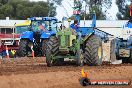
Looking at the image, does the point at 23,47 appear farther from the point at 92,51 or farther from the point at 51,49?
the point at 92,51

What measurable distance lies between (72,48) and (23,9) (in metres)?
62.5

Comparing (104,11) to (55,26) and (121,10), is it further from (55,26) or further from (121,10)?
(55,26)

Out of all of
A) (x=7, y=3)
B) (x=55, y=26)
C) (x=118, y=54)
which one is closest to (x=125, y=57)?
(x=118, y=54)

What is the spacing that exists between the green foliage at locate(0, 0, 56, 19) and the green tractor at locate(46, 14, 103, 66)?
57.6 metres

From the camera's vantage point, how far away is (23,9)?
81.1 meters

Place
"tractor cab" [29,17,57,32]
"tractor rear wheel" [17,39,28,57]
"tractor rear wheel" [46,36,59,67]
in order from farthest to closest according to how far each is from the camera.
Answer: "tractor rear wheel" [17,39,28,57], "tractor cab" [29,17,57,32], "tractor rear wheel" [46,36,59,67]

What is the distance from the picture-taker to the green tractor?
63.5ft

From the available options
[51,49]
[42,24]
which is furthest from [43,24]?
[51,49]

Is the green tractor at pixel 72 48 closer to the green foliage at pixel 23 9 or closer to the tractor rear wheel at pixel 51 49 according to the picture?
the tractor rear wheel at pixel 51 49

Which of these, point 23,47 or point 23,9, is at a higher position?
point 23,9

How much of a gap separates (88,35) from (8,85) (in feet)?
26.1

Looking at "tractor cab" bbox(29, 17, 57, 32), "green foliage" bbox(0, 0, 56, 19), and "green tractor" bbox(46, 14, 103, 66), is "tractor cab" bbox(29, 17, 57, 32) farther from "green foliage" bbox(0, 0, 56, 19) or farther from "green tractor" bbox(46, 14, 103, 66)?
"green foliage" bbox(0, 0, 56, 19)

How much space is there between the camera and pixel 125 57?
23391 millimetres

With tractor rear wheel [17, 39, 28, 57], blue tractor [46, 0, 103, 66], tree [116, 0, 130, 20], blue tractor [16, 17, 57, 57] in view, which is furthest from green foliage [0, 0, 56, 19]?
blue tractor [46, 0, 103, 66]
